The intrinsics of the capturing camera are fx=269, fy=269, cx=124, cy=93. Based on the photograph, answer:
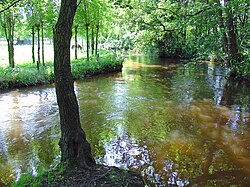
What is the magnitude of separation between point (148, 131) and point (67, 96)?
11.1 ft

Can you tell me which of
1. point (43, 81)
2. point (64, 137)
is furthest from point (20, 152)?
point (43, 81)

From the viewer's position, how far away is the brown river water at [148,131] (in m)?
4.66

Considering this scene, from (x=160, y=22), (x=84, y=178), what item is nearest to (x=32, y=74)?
(x=160, y=22)

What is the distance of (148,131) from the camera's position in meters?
6.51

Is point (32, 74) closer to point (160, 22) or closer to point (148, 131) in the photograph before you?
point (148, 131)

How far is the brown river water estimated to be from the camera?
183 inches

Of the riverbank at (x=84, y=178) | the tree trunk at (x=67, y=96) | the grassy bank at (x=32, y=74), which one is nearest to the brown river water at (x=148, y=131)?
the grassy bank at (x=32, y=74)

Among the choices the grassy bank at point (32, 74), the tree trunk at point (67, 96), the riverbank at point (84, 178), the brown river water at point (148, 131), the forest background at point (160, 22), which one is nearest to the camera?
the riverbank at point (84, 178)

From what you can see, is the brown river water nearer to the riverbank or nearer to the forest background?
the riverbank

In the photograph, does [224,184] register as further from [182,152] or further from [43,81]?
[43,81]

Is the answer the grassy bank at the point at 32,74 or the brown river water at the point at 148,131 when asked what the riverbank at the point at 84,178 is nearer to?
the brown river water at the point at 148,131

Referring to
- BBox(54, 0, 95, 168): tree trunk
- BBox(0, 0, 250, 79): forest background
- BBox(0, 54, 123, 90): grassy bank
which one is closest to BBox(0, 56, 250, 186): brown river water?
BBox(0, 54, 123, 90): grassy bank

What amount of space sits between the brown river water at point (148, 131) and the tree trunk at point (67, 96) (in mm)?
1267

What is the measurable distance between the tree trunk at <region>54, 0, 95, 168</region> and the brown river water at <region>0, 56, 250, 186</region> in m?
1.27
